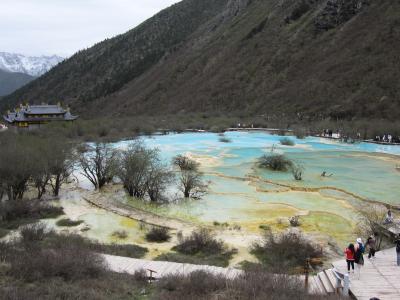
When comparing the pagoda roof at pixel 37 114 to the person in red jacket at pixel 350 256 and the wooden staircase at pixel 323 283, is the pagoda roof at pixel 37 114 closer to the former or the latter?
the wooden staircase at pixel 323 283

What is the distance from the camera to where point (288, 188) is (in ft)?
77.8

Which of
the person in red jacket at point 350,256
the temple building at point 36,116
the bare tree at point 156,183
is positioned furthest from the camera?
the temple building at point 36,116

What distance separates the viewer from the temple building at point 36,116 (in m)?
57.5

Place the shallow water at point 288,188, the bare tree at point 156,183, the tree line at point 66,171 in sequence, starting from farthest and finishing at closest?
the bare tree at point 156,183, the tree line at point 66,171, the shallow water at point 288,188

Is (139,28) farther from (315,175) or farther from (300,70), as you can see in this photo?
(315,175)

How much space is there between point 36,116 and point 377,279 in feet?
177

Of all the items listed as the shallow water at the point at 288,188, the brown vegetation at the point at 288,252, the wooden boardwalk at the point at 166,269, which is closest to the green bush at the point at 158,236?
the shallow water at the point at 288,188

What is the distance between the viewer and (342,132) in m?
44.3

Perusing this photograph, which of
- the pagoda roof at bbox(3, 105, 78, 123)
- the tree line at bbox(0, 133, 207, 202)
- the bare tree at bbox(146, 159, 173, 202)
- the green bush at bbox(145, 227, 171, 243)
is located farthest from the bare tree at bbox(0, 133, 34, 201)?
the pagoda roof at bbox(3, 105, 78, 123)

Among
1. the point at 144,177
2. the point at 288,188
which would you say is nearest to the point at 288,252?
the point at 144,177

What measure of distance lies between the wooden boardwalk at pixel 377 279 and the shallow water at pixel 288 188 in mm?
2867

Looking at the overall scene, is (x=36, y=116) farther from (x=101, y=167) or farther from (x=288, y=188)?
(x=288, y=188)

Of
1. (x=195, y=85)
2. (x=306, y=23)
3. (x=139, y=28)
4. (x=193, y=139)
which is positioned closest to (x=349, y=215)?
(x=193, y=139)

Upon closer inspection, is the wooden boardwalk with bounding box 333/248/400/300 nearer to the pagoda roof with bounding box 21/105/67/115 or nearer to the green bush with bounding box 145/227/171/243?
the green bush with bounding box 145/227/171/243
